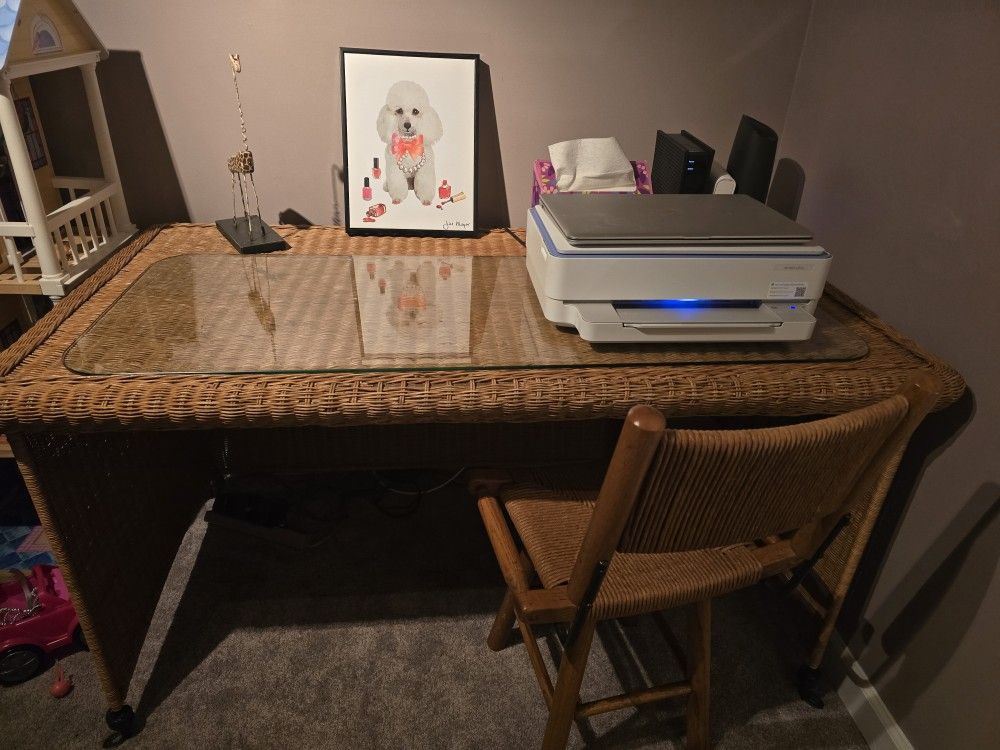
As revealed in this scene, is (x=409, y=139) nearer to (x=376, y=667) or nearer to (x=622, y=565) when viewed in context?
(x=622, y=565)

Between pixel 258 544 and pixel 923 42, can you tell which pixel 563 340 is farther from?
pixel 258 544

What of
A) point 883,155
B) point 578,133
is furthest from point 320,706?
point 883,155

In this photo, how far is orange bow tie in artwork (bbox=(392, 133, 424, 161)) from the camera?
1306 mm

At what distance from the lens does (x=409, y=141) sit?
4.29ft

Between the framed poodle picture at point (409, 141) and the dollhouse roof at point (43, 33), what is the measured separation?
453mm

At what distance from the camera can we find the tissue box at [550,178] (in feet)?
4.34

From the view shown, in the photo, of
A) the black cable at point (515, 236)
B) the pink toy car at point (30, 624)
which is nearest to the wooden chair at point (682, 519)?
the black cable at point (515, 236)

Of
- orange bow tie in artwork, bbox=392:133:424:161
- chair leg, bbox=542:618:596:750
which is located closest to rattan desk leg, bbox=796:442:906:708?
chair leg, bbox=542:618:596:750

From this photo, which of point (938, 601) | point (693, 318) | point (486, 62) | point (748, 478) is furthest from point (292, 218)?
point (938, 601)

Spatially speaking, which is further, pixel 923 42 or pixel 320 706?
Answer: pixel 320 706

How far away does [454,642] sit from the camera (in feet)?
4.31

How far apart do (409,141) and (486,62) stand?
0.22 meters

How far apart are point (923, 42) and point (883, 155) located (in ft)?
0.56

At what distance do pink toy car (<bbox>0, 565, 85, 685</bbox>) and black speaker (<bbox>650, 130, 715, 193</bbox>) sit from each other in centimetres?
A: 136
